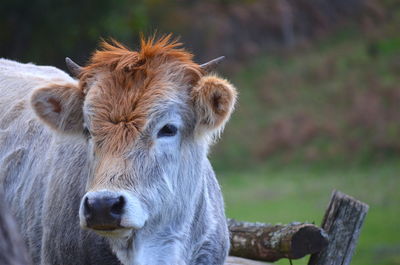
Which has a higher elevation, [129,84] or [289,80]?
[289,80]

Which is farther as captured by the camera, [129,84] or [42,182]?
[42,182]

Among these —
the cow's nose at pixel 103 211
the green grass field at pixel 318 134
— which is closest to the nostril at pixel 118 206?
the cow's nose at pixel 103 211

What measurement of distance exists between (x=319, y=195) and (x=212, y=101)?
2048 cm

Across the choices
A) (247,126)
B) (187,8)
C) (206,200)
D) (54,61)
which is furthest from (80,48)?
(206,200)

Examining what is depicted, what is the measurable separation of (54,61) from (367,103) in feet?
39.2

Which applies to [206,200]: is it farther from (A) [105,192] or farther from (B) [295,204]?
(B) [295,204]

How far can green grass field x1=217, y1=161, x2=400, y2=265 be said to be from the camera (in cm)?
2003

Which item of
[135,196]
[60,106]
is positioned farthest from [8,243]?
[60,106]

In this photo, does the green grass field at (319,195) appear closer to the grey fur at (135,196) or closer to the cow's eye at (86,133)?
the grey fur at (135,196)

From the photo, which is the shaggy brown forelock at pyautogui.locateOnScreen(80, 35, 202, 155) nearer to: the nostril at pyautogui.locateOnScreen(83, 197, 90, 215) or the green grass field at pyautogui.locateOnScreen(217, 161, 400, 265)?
the nostril at pyautogui.locateOnScreen(83, 197, 90, 215)

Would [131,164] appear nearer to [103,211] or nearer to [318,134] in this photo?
[103,211]

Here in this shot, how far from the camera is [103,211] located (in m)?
5.79

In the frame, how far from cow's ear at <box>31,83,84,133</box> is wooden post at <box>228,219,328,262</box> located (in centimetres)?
207

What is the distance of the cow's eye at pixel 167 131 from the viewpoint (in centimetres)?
644
